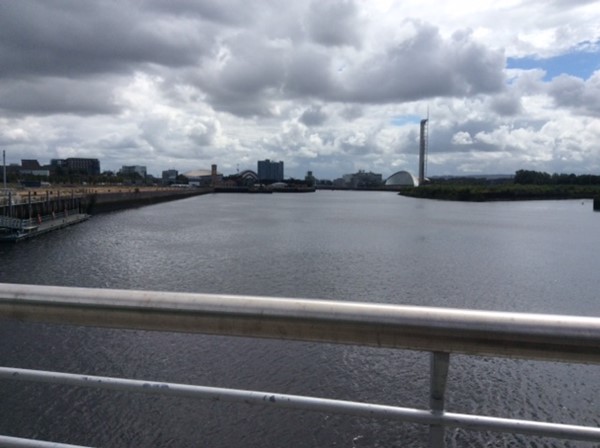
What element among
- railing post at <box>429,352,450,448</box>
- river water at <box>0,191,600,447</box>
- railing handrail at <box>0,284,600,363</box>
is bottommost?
river water at <box>0,191,600,447</box>

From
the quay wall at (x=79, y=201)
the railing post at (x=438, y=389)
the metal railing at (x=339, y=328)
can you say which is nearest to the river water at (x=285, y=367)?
the metal railing at (x=339, y=328)

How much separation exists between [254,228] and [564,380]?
44463 millimetres

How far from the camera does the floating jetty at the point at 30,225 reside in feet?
142

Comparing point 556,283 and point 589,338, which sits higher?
point 589,338

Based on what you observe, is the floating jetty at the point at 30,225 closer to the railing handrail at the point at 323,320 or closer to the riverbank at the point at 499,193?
the railing handrail at the point at 323,320

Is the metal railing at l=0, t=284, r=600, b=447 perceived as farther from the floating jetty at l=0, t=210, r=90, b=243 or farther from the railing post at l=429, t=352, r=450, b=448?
the floating jetty at l=0, t=210, r=90, b=243

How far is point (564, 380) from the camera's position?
12969mm

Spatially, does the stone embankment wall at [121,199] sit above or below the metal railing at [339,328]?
below

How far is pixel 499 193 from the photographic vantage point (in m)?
150

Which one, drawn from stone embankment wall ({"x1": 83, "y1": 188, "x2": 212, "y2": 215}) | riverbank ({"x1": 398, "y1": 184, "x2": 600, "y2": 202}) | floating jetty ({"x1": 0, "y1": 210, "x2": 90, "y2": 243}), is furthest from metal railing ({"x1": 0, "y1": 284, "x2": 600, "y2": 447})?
riverbank ({"x1": 398, "y1": 184, "x2": 600, "y2": 202})

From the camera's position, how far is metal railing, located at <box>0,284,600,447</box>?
1582 mm

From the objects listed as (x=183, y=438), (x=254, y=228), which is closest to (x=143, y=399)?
(x=183, y=438)

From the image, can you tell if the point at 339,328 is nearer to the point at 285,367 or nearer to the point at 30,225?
the point at 285,367

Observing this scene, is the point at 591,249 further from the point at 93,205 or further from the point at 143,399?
the point at 93,205
